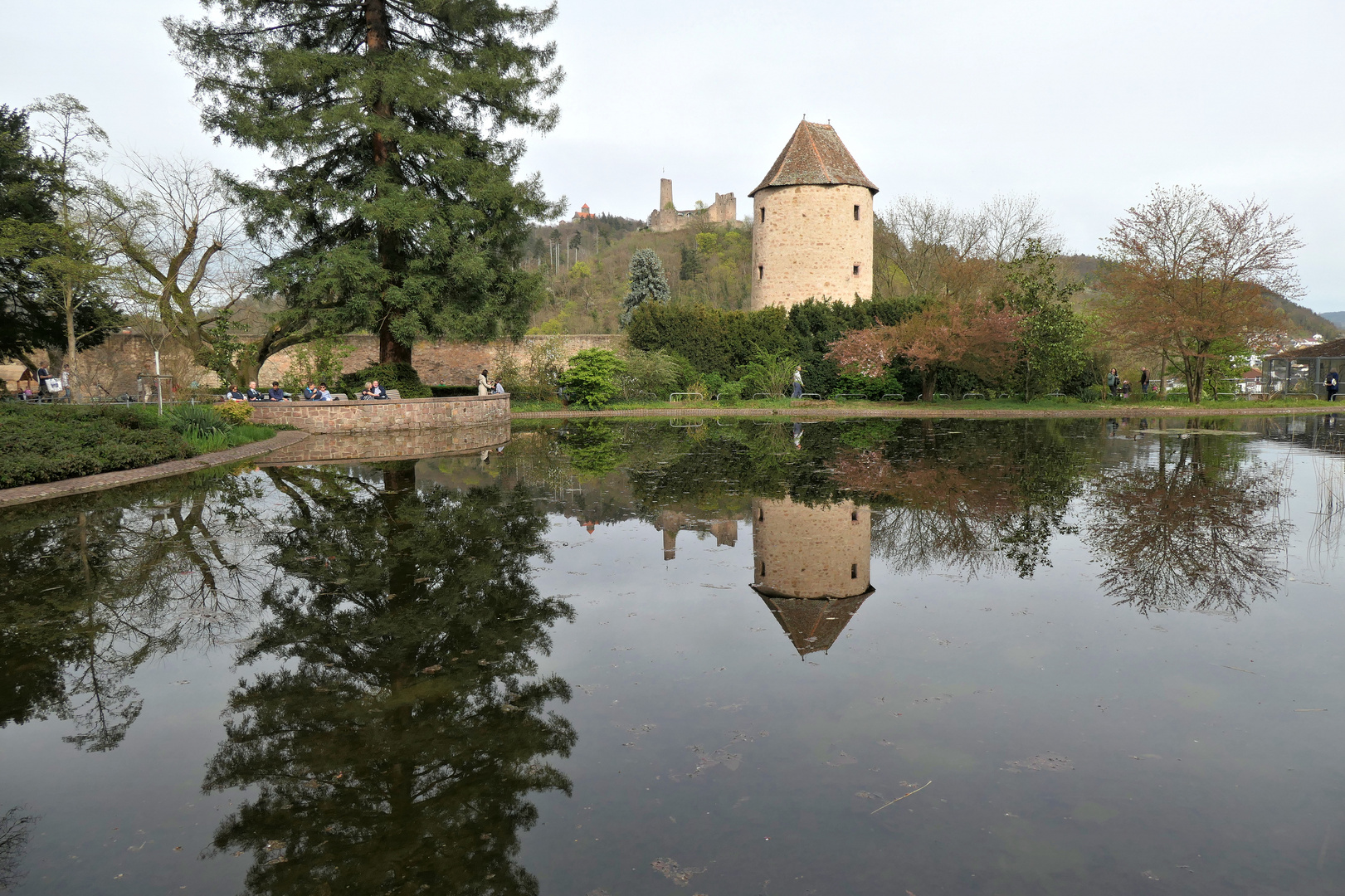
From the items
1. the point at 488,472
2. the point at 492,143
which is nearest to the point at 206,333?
the point at 492,143

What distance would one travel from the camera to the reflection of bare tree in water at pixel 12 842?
8.70 ft

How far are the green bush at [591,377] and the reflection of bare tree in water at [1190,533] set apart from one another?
16.8 m

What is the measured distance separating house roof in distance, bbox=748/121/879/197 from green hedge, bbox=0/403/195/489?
2683 centimetres

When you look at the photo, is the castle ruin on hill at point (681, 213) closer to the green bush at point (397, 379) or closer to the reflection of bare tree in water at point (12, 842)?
the green bush at point (397, 379)

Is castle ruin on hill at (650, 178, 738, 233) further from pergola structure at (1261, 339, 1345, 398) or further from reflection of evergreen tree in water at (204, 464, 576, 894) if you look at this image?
reflection of evergreen tree in water at (204, 464, 576, 894)

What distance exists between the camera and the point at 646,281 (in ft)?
153

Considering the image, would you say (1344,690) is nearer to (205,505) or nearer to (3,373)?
(205,505)

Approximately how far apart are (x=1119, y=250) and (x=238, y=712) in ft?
107

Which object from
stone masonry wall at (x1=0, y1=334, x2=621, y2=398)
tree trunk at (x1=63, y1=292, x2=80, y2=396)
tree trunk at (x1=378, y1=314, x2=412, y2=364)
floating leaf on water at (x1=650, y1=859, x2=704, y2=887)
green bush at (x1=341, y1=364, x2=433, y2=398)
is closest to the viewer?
floating leaf on water at (x1=650, y1=859, x2=704, y2=887)

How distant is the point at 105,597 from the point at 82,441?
273 inches

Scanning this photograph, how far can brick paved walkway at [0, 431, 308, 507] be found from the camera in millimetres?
9516

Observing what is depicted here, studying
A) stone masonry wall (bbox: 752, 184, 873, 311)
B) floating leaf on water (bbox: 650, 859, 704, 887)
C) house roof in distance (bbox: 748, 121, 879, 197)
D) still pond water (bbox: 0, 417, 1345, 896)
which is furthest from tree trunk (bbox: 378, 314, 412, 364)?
floating leaf on water (bbox: 650, 859, 704, 887)

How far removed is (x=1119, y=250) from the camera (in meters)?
29.1

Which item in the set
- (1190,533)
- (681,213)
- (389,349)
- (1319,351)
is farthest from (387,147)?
(681,213)
